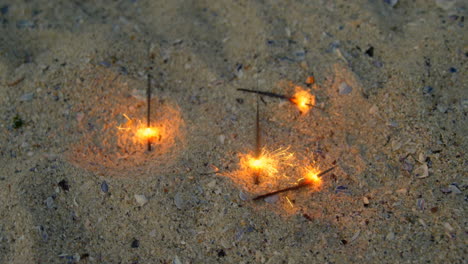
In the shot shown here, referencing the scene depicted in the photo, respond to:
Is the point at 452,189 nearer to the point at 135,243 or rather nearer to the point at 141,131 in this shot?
the point at 135,243

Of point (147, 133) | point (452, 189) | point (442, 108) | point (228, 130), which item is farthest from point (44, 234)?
point (442, 108)

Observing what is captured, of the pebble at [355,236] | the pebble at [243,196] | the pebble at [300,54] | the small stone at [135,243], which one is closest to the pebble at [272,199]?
the pebble at [243,196]

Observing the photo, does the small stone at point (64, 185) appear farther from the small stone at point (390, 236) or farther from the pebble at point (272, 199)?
the small stone at point (390, 236)

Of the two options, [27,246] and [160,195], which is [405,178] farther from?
[27,246]

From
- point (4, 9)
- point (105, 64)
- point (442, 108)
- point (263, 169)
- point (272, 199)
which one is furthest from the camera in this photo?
point (4, 9)

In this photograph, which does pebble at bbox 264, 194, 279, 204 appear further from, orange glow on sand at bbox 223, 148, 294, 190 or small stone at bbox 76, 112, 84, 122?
small stone at bbox 76, 112, 84, 122

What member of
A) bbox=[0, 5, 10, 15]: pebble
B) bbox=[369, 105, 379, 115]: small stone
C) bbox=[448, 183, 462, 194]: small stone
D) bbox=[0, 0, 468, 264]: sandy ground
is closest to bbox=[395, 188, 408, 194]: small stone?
bbox=[0, 0, 468, 264]: sandy ground
